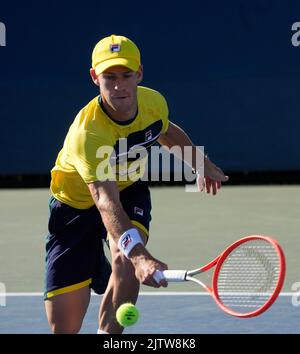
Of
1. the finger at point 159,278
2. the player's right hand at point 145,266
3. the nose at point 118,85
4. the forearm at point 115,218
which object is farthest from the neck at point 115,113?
the finger at point 159,278

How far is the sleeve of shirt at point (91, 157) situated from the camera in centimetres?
468

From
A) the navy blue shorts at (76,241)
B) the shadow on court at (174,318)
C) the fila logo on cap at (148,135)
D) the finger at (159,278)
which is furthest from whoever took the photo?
the shadow on court at (174,318)

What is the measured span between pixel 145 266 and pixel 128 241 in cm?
25

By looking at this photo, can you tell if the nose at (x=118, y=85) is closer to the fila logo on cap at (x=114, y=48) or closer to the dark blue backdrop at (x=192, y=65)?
the fila logo on cap at (x=114, y=48)

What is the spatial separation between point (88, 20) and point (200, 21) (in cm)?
177

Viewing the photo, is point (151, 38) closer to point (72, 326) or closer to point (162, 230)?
point (162, 230)

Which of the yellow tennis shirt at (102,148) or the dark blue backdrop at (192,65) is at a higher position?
the dark blue backdrop at (192,65)

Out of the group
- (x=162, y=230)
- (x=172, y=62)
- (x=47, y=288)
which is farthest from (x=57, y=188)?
(x=172, y=62)

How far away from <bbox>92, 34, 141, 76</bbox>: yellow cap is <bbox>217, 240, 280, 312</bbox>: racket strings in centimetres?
101

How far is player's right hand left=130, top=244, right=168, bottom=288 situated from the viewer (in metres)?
3.99

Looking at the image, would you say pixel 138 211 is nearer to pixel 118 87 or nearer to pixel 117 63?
pixel 118 87

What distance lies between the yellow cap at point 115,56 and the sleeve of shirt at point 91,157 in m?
0.32

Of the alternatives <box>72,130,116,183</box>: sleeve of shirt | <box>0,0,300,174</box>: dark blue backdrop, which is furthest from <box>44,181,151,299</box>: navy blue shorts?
<box>0,0,300,174</box>: dark blue backdrop

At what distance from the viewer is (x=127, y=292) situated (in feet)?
16.4
